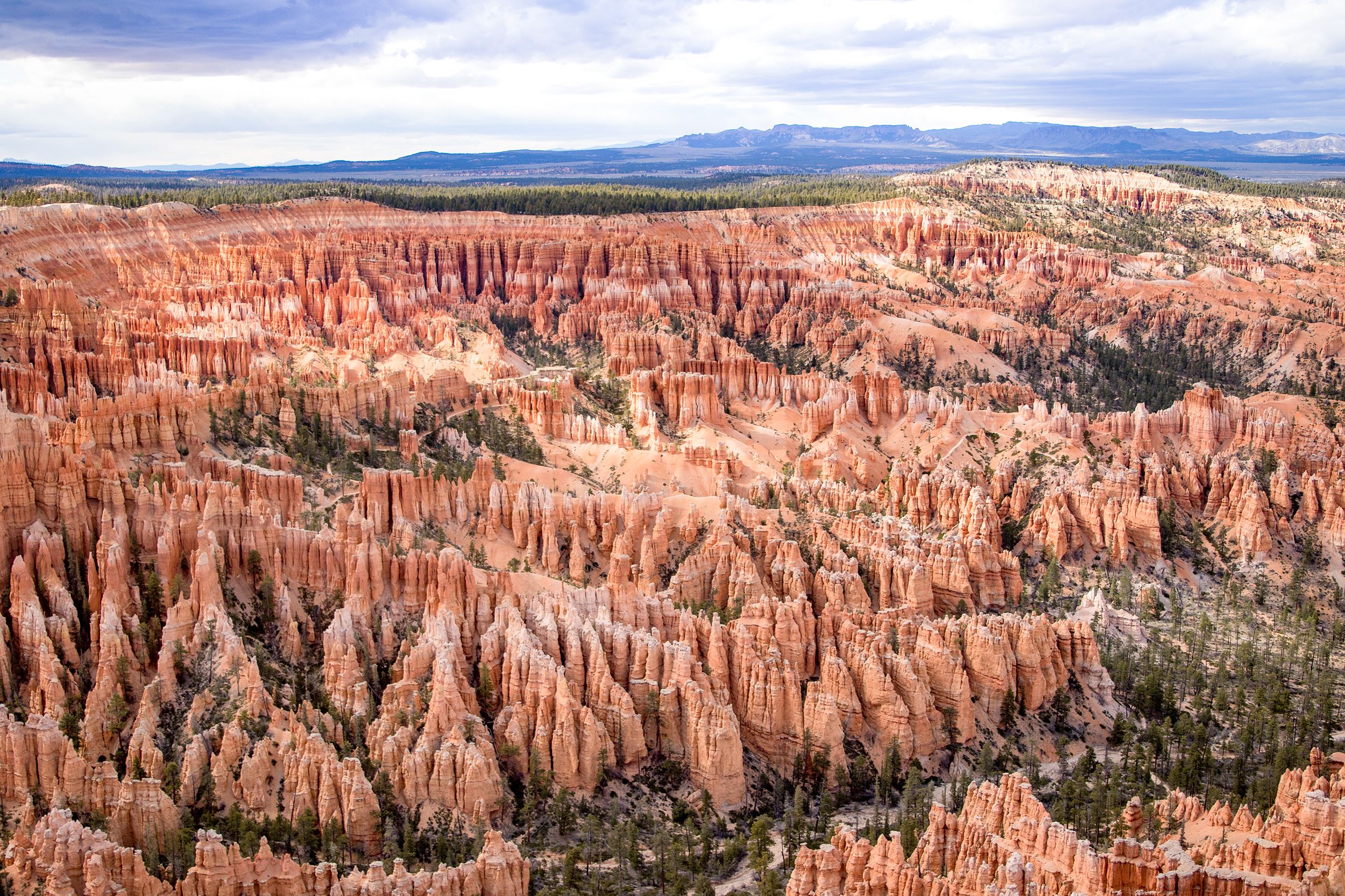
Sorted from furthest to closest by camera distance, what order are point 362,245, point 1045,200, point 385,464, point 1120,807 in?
point 1045,200
point 362,245
point 385,464
point 1120,807

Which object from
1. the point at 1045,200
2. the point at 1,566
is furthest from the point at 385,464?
the point at 1045,200

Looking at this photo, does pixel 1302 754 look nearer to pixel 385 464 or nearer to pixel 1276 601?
pixel 1276 601

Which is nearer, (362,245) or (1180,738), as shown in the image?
(1180,738)

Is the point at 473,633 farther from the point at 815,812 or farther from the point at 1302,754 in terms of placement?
the point at 1302,754

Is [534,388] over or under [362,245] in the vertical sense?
under

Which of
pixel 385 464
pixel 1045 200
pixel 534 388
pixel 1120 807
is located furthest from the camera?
pixel 1045 200

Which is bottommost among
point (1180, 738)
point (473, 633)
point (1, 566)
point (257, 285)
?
point (1180, 738)
